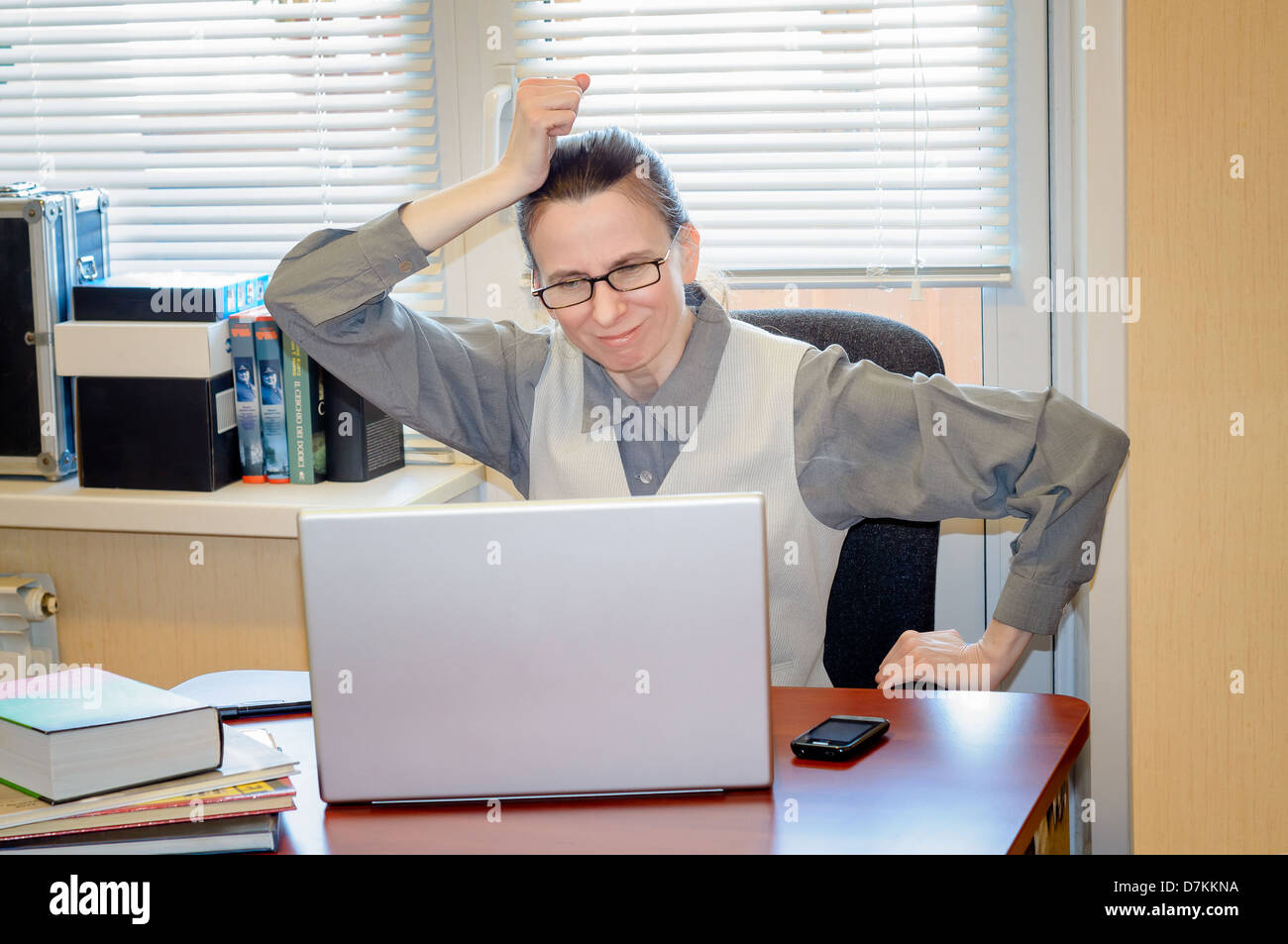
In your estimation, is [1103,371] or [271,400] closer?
[1103,371]

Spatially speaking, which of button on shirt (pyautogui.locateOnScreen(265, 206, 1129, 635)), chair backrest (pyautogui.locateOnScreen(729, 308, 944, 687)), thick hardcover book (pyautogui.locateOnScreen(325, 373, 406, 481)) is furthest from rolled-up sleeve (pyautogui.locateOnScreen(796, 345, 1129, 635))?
thick hardcover book (pyautogui.locateOnScreen(325, 373, 406, 481))

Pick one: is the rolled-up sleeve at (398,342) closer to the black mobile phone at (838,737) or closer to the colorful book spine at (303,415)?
the colorful book spine at (303,415)

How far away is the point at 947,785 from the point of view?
38.3 inches

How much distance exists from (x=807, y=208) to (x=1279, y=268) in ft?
2.42

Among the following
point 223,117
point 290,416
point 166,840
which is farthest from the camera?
point 223,117

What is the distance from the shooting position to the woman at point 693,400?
54.1 inches

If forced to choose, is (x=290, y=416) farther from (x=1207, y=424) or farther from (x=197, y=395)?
(x=1207, y=424)

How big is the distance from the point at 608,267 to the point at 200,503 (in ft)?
2.96

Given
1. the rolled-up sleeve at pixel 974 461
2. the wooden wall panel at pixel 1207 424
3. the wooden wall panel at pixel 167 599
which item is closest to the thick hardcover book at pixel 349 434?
the wooden wall panel at pixel 167 599

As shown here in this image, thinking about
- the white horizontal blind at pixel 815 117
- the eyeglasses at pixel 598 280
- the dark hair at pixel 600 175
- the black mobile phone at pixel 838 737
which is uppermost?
the white horizontal blind at pixel 815 117

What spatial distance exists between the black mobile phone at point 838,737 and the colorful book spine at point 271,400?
4.15 ft

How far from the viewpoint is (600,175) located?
1.42 m

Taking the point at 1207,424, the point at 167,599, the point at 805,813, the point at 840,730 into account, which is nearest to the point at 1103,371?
the point at 1207,424
